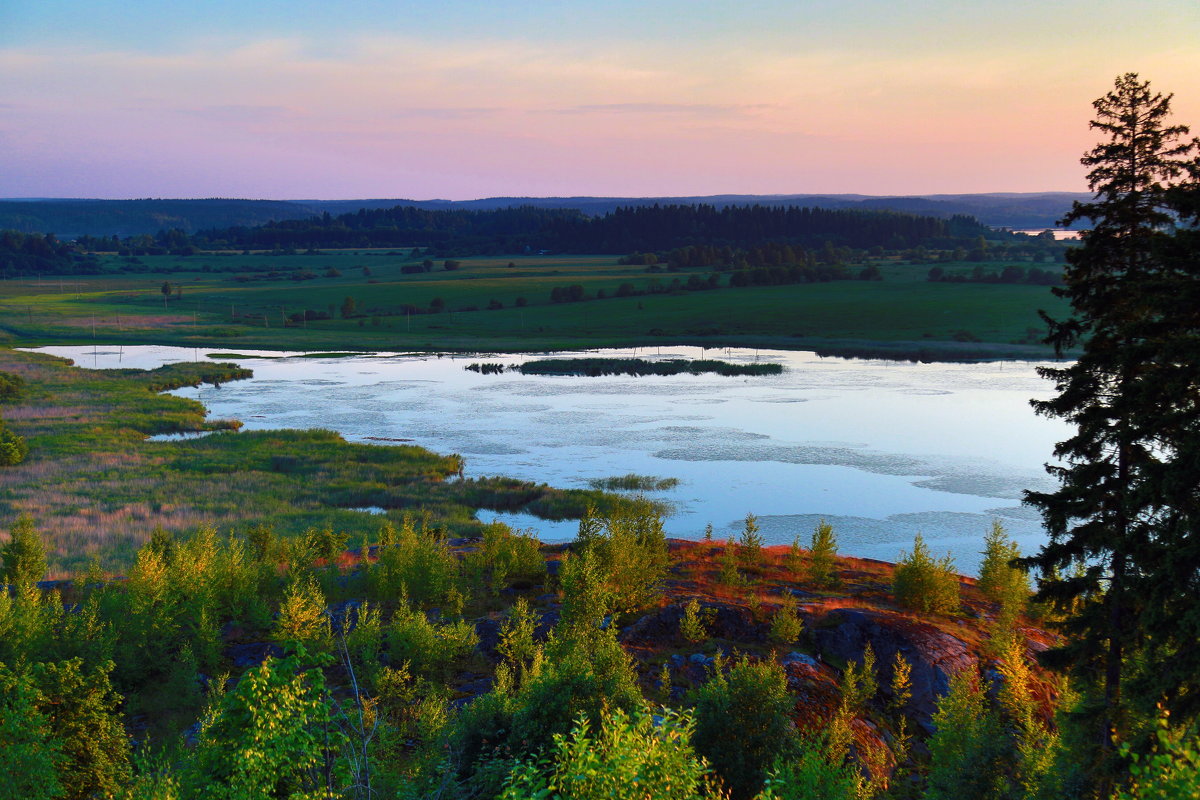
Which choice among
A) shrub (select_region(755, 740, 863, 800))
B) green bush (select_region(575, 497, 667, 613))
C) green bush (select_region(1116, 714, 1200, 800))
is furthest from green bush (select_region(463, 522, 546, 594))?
green bush (select_region(1116, 714, 1200, 800))

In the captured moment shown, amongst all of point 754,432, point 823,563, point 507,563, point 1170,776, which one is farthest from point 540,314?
point 1170,776

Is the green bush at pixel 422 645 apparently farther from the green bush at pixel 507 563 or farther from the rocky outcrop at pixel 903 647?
the rocky outcrop at pixel 903 647

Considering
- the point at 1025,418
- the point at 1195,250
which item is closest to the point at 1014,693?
the point at 1195,250

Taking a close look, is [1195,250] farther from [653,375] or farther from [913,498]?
[653,375]

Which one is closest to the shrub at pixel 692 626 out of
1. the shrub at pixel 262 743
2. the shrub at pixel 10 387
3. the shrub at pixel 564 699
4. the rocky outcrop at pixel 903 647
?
the rocky outcrop at pixel 903 647

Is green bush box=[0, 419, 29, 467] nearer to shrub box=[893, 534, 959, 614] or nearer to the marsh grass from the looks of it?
the marsh grass

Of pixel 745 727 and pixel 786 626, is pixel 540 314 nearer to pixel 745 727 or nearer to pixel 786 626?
pixel 786 626
